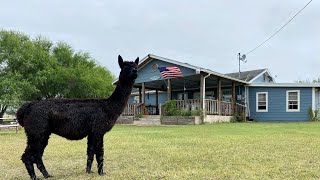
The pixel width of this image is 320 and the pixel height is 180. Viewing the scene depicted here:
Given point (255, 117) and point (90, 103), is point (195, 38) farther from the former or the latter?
point (90, 103)

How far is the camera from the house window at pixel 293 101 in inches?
1078

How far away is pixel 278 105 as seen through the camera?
91.1 feet

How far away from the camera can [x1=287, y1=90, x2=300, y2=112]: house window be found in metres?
27.4

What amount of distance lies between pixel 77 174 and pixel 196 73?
17.8m

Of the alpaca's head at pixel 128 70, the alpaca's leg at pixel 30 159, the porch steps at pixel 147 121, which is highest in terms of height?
the alpaca's head at pixel 128 70

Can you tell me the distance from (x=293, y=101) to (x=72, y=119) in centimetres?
2468

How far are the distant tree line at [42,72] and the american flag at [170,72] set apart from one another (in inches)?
272

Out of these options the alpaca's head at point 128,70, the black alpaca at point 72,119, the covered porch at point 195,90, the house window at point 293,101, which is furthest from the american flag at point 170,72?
the alpaca's head at point 128,70

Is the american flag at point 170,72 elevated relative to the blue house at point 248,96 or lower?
elevated

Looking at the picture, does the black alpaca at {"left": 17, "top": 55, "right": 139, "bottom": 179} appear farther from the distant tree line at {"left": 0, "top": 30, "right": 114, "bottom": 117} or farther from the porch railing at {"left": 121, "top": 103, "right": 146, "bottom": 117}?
the porch railing at {"left": 121, "top": 103, "right": 146, "bottom": 117}

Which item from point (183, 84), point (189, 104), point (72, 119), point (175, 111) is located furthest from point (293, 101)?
point (72, 119)

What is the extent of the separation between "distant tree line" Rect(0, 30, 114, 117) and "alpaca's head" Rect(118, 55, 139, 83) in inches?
613

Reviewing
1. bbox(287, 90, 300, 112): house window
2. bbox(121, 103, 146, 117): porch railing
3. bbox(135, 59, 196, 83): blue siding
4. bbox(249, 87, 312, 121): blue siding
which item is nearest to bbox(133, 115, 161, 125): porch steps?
bbox(121, 103, 146, 117): porch railing

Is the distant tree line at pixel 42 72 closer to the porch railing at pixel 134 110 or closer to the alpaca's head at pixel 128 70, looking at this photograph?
the porch railing at pixel 134 110
